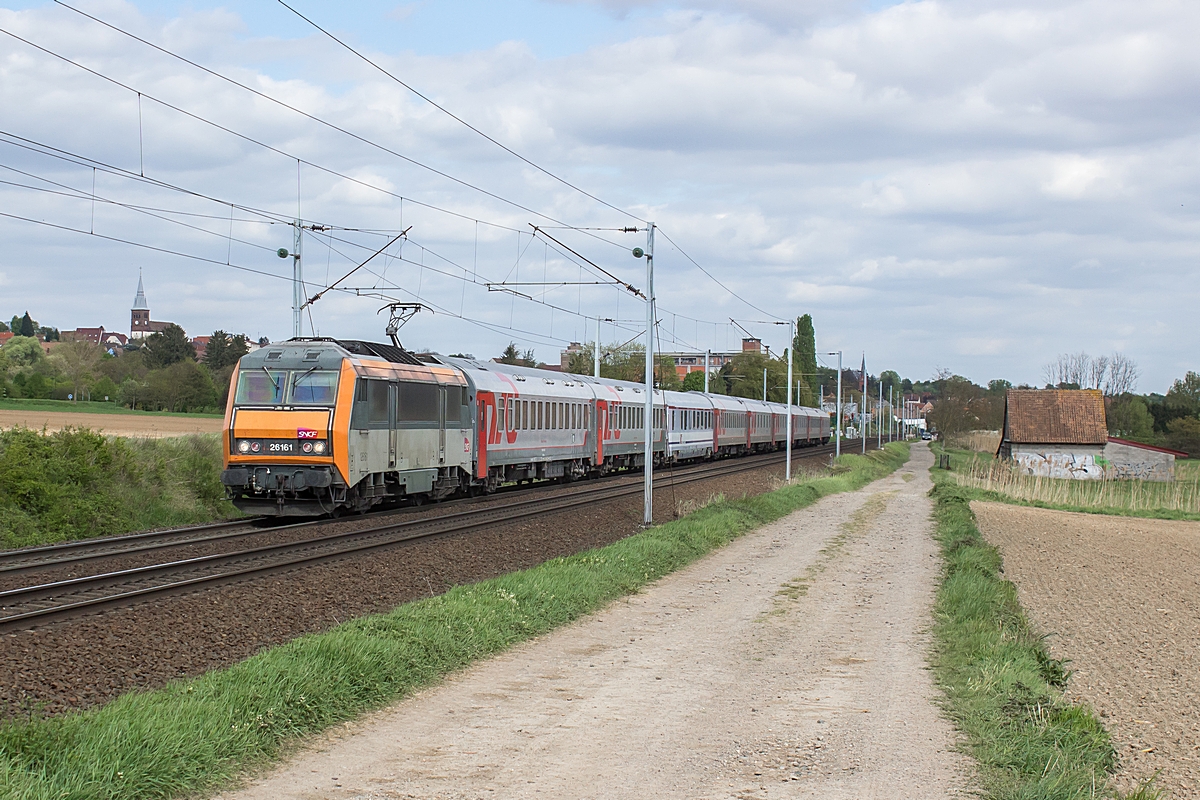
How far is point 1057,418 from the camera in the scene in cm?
6756

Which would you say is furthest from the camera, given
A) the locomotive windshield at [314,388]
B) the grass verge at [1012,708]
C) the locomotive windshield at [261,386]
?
the locomotive windshield at [261,386]

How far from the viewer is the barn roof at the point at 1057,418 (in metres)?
66.5

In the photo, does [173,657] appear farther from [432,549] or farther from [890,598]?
[890,598]

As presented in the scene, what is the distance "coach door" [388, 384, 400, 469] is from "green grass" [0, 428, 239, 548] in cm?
421

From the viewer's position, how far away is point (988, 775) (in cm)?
683

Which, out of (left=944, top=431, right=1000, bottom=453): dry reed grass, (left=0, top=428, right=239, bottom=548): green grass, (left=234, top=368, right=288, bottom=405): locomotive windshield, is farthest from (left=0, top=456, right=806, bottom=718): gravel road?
(left=944, top=431, right=1000, bottom=453): dry reed grass

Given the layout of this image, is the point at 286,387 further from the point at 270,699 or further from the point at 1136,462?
the point at 1136,462

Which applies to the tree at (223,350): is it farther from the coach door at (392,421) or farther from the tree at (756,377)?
the coach door at (392,421)

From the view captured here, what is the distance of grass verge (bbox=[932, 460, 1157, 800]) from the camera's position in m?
6.70

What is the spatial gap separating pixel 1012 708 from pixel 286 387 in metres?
15.3

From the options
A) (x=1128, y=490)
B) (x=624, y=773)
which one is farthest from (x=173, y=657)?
(x=1128, y=490)

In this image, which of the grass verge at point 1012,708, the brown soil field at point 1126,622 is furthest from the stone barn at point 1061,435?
the grass verge at point 1012,708

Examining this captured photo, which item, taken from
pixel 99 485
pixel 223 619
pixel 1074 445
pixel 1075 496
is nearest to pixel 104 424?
pixel 99 485

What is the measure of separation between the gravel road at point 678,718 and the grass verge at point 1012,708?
0.79 ft
